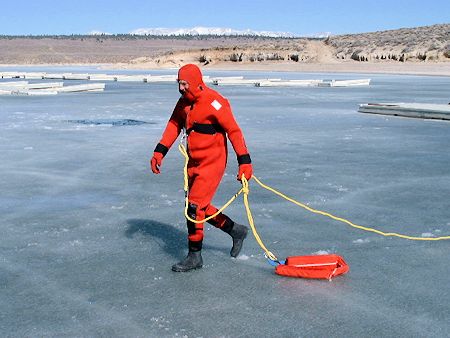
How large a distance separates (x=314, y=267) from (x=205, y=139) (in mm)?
1286

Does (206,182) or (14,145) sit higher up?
(206,182)

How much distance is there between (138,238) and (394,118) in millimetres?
11703

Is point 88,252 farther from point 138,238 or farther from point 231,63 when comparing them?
point 231,63

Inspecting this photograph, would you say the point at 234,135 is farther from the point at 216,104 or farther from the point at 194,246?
the point at 194,246

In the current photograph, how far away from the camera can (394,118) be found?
1588 centimetres

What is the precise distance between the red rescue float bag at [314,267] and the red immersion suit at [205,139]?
743 mm

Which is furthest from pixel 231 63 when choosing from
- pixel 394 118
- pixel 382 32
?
pixel 394 118

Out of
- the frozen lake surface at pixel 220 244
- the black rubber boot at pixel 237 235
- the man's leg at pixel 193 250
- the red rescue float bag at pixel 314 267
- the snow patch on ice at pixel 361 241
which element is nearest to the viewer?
the frozen lake surface at pixel 220 244

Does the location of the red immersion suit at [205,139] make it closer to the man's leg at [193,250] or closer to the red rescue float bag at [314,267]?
the man's leg at [193,250]

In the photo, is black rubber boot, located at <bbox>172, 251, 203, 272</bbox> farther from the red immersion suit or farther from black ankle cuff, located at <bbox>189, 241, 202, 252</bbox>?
the red immersion suit

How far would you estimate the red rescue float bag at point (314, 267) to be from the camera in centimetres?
457

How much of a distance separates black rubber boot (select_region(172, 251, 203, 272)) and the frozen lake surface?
3.2 inches

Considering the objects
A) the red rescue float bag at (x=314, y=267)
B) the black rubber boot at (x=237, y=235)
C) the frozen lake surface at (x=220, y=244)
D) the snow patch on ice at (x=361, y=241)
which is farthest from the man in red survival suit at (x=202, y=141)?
the snow patch on ice at (x=361, y=241)

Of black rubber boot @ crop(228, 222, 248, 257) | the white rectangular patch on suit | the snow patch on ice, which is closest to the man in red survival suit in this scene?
the white rectangular patch on suit
